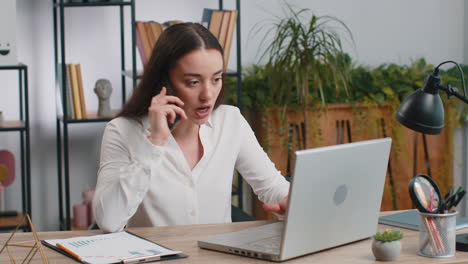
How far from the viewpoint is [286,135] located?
13.0 feet

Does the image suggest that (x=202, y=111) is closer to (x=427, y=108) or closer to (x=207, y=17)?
(x=427, y=108)

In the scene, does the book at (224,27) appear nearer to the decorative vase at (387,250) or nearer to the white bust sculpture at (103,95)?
the white bust sculpture at (103,95)

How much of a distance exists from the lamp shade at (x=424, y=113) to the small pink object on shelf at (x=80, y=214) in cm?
247

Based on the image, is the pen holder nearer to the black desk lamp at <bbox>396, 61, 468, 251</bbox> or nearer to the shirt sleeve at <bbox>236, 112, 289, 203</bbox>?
the black desk lamp at <bbox>396, 61, 468, 251</bbox>

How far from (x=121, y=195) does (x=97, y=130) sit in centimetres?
215

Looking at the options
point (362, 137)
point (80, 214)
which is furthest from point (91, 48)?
point (362, 137)

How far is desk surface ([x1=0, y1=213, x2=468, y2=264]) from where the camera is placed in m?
1.64

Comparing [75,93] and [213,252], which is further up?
[75,93]

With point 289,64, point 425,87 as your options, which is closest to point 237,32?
point 289,64

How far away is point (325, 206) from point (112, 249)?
1.72 ft

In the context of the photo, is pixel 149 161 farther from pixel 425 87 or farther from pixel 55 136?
pixel 55 136

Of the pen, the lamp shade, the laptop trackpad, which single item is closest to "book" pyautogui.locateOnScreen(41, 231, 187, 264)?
the pen

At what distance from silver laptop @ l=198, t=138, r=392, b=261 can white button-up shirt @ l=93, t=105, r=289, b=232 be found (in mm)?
351

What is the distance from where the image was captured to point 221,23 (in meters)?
3.69
